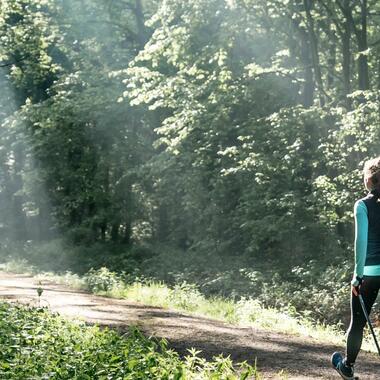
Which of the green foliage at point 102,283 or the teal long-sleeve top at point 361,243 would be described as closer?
the teal long-sleeve top at point 361,243

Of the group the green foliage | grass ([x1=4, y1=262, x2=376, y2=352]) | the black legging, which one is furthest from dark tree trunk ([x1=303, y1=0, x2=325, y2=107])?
the black legging

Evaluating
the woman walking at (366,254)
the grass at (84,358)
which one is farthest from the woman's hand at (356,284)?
the grass at (84,358)

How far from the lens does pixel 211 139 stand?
21.4 meters

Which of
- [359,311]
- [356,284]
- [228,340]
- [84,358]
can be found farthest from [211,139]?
[84,358]

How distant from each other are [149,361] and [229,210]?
16536 millimetres

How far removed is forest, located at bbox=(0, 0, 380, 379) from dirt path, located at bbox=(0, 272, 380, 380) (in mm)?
3009

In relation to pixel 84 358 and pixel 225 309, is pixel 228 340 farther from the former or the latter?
pixel 225 309

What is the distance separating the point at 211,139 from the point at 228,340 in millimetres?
13484

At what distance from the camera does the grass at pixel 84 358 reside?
5277 mm

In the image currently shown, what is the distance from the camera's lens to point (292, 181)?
A: 60.7ft

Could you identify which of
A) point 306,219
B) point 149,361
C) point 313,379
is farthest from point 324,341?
point 306,219

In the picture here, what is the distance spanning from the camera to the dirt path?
6.93 meters

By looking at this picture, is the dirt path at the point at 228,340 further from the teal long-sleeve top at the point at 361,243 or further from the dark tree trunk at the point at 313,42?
the dark tree trunk at the point at 313,42

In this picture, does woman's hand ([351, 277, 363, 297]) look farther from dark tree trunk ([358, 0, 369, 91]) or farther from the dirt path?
dark tree trunk ([358, 0, 369, 91])
